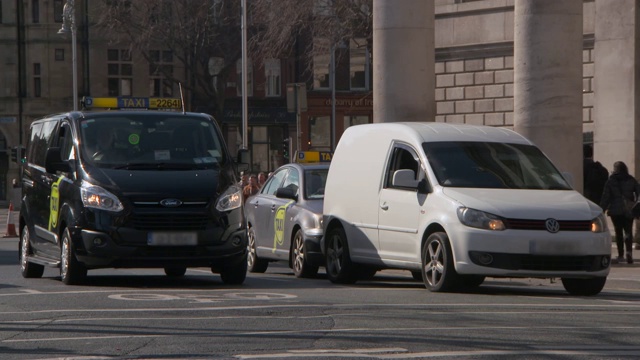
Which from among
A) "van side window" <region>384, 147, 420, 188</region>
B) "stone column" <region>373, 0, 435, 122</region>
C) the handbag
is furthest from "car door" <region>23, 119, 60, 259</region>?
"stone column" <region>373, 0, 435, 122</region>

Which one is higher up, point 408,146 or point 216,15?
point 216,15

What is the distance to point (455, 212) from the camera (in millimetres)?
14141

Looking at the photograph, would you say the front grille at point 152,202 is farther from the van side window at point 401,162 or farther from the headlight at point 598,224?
the headlight at point 598,224

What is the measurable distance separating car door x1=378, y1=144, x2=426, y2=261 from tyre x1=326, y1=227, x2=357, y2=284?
0.84 meters

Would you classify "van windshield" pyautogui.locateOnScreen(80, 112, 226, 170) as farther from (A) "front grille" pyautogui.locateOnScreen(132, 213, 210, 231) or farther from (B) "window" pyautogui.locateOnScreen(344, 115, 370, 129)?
(B) "window" pyautogui.locateOnScreen(344, 115, 370, 129)

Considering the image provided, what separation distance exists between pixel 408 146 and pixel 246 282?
2.53 metres

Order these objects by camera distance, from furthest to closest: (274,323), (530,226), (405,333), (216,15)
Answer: (216,15), (530,226), (274,323), (405,333)

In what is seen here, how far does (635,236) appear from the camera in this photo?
23.9 meters

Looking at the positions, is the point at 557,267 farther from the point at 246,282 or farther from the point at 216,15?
the point at 216,15

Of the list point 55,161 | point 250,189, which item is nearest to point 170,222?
point 55,161

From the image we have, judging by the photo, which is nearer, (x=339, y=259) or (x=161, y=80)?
(x=339, y=259)

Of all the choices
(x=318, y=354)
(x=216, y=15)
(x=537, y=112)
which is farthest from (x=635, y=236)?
(x=216, y=15)

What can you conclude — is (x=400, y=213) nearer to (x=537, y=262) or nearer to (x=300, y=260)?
(x=537, y=262)

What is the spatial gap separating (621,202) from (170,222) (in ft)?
29.4
